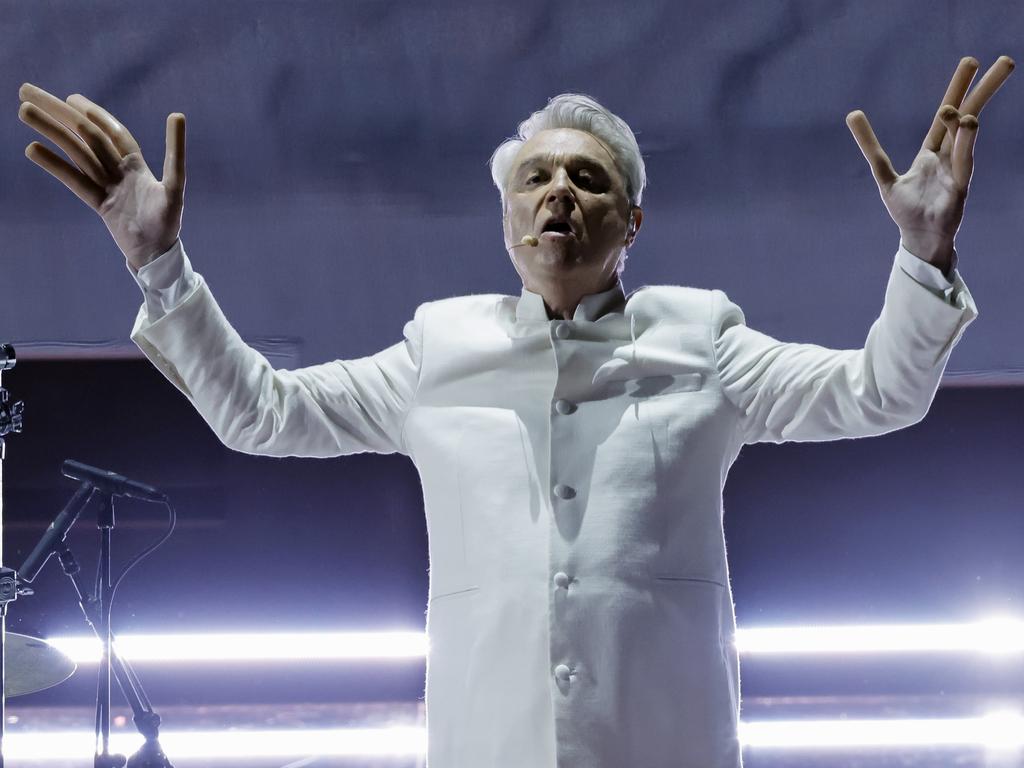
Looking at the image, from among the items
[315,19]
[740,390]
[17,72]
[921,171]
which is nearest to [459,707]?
[740,390]

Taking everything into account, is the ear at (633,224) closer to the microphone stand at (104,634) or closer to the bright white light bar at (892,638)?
the microphone stand at (104,634)

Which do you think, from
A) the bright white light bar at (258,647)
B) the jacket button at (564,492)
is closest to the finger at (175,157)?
the jacket button at (564,492)

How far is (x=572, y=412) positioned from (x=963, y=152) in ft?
1.55

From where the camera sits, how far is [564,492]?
1.28 metres

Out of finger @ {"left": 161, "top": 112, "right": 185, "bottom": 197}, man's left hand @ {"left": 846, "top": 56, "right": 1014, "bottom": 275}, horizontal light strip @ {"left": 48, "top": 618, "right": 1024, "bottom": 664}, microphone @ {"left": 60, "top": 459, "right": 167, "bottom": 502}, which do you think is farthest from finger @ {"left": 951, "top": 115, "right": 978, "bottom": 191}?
horizontal light strip @ {"left": 48, "top": 618, "right": 1024, "bottom": 664}

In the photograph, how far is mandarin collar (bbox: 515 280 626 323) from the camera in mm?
1413

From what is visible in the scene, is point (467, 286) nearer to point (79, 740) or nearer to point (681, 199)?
point (681, 199)

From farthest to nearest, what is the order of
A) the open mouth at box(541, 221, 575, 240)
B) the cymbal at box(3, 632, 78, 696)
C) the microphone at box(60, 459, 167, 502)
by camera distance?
the microphone at box(60, 459, 167, 502) < the cymbal at box(3, 632, 78, 696) < the open mouth at box(541, 221, 575, 240)

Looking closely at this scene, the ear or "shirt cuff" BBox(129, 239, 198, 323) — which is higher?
the ear

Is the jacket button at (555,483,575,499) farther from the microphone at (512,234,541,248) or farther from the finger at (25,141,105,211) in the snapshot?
the finger at (25,141,105,211)

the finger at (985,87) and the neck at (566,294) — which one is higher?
the finger at (985,87)

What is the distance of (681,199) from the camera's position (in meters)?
3.05

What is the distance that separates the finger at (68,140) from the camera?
1.22m

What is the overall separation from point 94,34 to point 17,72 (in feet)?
0.73
